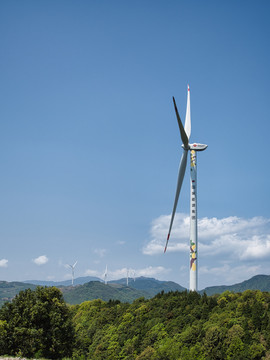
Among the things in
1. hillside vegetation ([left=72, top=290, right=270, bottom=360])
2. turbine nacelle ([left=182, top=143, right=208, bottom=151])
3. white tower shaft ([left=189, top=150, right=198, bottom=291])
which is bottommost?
hillside vegetation ([left=72, top=290, right=270, bottom=360])

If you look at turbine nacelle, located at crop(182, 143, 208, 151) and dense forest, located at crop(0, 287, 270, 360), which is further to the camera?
turbine nacelle, located at crop(182, 143, 208, 151)

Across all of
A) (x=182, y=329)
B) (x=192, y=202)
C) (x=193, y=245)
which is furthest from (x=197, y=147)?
(x=182, y=329)

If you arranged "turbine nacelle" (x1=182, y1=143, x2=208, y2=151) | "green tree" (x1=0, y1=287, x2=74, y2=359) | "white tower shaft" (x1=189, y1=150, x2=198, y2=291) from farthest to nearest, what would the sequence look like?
"turbine nacelle" (x1=182, y1=143, x2=208, y2=151), "white tower shaft" (x1=189, y1=150, x2=198, y2=291), "green tree" (x1=0, y1=287, x2=74, y2=359)

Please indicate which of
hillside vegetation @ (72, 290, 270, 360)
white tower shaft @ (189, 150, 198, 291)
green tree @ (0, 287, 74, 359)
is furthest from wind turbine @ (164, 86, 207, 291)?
green tree @ (0, 287, 74, 359)

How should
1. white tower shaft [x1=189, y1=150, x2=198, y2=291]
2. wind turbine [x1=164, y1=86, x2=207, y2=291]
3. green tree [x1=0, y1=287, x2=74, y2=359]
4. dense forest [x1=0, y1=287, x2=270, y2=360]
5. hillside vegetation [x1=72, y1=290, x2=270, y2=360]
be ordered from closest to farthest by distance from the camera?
green tree [x1=0, y1=287, x2=74, y2=359] < dense forest [x1=0, y1=287, x2=270, y2=360] < hillside vegetation [x1=72, y1=290, x2=270, y2=360] < white tower shaft [x1=189, y1=150, x2=198, y2=291] < wind turbine [x1=164, y1=86, x2=207, y2=291]

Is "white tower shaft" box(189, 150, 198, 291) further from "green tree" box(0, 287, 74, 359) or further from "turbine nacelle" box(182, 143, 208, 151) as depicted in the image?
"green tree" box(0, 287, 74, 359)

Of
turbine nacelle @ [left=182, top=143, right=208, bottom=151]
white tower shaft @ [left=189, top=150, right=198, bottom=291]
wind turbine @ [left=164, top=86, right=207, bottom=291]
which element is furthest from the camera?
turbine nacelle @ [left=182, top=143, right=208, bottom=151]

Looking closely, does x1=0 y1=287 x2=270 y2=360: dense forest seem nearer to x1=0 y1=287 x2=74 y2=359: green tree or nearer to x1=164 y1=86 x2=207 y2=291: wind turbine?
x1=0 y1=287 x2=74 y2=359: green tree

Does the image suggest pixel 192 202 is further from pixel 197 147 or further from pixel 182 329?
pixel 182 329

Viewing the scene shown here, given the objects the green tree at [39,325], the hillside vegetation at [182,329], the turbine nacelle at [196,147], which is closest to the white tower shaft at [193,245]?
the hillside vegetation at [182,329]

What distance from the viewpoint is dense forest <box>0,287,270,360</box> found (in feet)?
165

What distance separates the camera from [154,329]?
Result: 6488 cm

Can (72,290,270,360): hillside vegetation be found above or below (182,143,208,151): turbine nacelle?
below

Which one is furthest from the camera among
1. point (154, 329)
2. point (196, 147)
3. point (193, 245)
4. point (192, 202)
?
point (196, 147)
